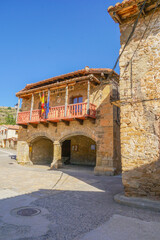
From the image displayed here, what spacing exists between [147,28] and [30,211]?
5911 mm

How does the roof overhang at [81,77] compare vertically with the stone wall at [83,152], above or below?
above

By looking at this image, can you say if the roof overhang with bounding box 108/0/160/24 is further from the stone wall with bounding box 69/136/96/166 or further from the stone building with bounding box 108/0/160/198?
the stone wall with bounding box 69/136/96/166

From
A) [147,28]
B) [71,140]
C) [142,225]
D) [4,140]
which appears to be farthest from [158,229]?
[4,140]

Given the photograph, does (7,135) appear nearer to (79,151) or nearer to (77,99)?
(79,151)

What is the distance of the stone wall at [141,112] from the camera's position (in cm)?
441

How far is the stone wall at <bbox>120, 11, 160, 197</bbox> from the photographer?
14.5 ft

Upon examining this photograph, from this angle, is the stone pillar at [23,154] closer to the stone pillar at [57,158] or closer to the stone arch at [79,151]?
the stone arch at [79,151]

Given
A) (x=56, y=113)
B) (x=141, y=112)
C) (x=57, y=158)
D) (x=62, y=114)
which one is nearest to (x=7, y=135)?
(x=57, y=158)

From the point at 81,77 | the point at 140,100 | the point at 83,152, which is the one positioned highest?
the point at 81,77

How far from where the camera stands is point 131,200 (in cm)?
436

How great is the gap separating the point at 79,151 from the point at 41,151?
3466 mm

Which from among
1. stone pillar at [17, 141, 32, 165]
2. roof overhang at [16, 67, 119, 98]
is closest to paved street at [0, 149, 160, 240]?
roof overhang at [16, 67, 119, 98]

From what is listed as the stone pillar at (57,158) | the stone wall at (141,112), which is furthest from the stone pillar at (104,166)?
the stone wall at (141,112)

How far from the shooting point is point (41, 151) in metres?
15.2
